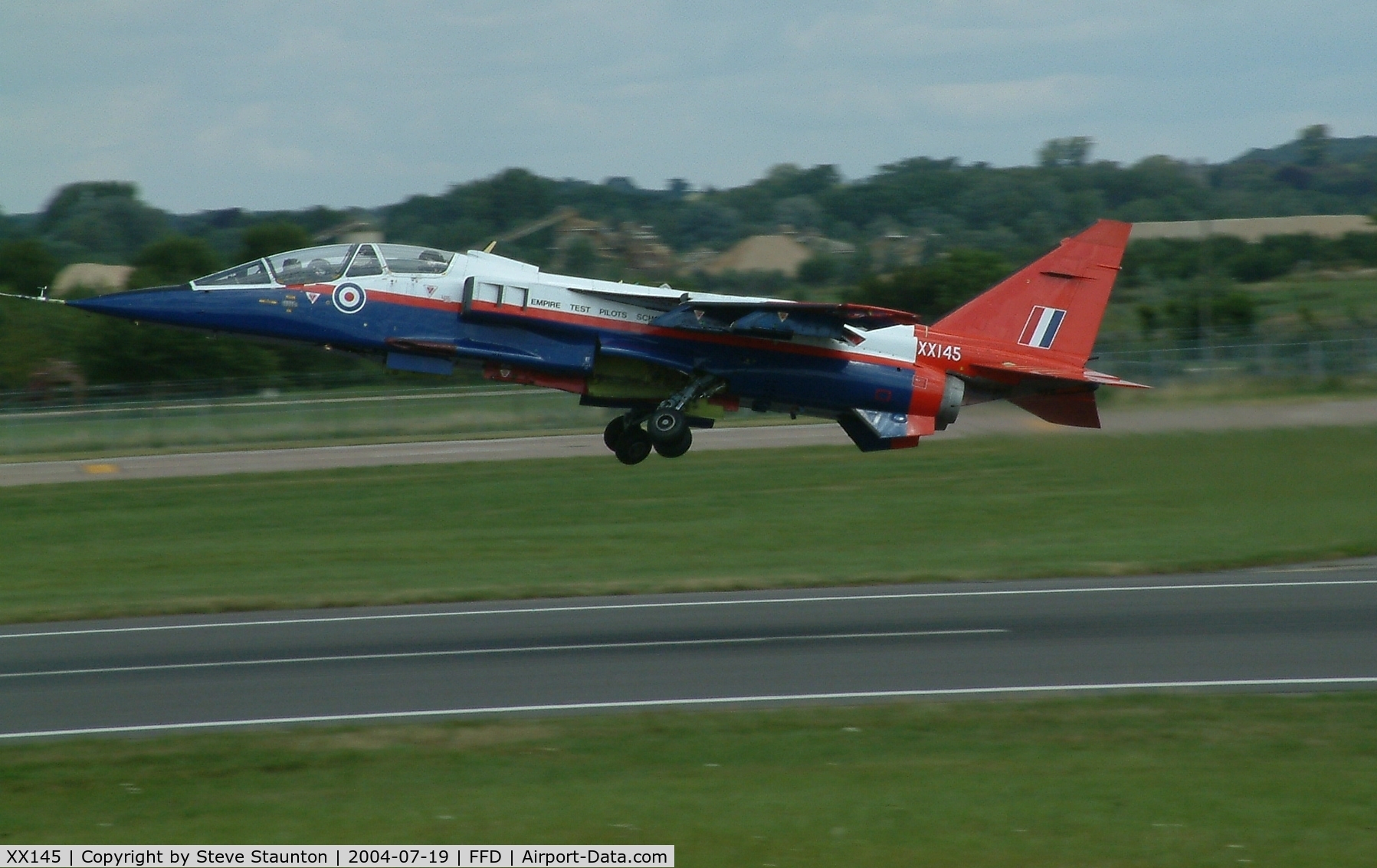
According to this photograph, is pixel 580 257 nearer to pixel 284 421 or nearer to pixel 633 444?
pixel 284 421

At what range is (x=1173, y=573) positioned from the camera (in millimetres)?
25094

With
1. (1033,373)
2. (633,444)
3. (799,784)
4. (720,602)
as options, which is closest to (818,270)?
(720,602)

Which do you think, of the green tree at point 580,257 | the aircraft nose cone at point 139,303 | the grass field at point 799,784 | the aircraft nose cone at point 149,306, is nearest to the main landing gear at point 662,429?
the grass field at point 799,784

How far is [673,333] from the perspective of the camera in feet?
67.1

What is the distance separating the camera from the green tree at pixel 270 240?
2345 inches

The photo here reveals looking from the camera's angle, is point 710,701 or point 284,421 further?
point 284,421

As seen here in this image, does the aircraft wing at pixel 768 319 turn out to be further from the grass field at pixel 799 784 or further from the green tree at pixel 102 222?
the green tree at pixel 102 222

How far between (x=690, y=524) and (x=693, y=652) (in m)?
11.7

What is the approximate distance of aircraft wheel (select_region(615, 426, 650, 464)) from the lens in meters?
21.4

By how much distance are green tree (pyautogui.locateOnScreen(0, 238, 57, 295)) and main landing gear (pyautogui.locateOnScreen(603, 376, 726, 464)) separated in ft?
186

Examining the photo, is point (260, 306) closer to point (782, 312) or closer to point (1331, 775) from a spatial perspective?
point (782, 312)

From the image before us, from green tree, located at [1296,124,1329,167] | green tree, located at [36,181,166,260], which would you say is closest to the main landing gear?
green tree, located at [36,181,166,260]

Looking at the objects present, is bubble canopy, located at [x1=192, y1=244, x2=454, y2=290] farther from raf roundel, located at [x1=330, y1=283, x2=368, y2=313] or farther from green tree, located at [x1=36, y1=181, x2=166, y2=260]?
green tree, located at [x1=36, y1=181, x2=166, y2=260]

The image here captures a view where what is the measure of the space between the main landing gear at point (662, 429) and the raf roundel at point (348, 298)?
405 centimetres
